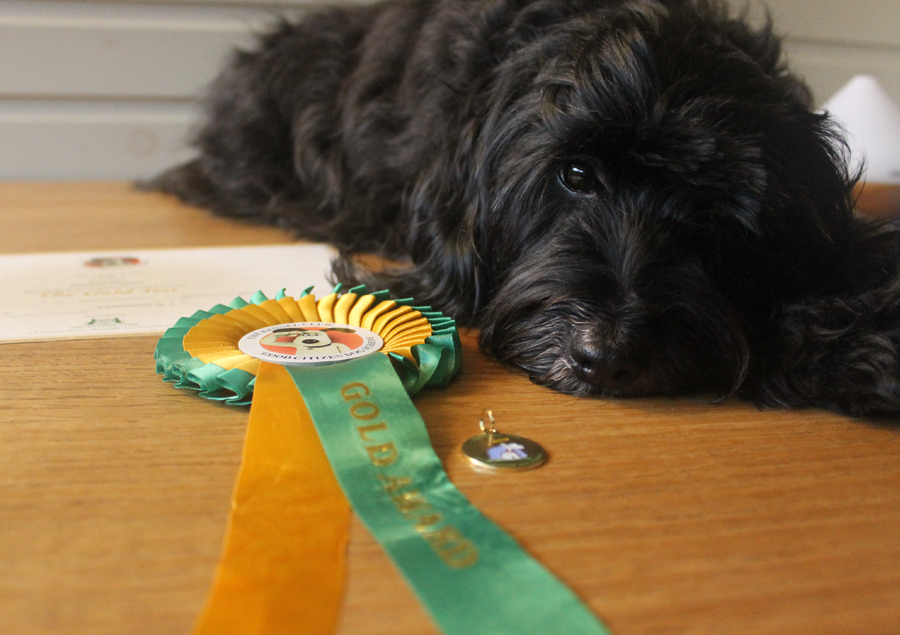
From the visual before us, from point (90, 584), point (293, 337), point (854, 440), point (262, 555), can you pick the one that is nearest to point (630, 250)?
point (854, 440)

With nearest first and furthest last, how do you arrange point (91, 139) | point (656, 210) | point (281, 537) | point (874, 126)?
1. point (281, 537)
2. point (656, 210)
3. point (874, 126)
4. point (91, 139)

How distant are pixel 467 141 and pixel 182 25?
5.07 feet

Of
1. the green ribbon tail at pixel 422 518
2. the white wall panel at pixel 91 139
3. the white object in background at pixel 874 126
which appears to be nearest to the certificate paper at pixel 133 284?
the green ribbon tail at pixel 422 518

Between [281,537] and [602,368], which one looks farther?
[602,368]

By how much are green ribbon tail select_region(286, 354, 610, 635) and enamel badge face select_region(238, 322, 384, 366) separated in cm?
4

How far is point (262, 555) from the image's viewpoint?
580 millimetres

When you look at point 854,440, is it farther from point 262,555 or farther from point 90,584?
point 90,584

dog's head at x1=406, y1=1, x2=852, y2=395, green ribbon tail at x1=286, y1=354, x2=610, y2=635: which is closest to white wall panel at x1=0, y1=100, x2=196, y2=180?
dog's head at x1=406, y1=1, x2=852, y2=395

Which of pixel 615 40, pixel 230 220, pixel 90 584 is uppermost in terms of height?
pixel 615 40

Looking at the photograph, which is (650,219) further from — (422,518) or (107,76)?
(107,76)

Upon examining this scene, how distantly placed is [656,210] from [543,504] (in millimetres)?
504

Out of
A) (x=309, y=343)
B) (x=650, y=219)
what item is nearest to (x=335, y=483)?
(x=309, y=343)

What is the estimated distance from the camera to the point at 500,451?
78cm

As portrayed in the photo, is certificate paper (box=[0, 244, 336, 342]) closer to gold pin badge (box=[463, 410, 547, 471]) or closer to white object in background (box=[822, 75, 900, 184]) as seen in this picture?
gold pin badge (box=[463, 410, 547, 471])
